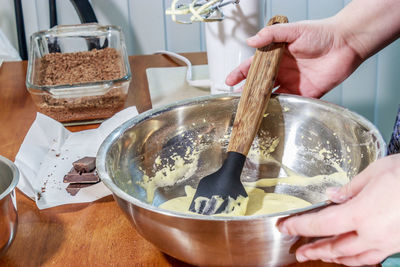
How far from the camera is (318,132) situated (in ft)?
2.54

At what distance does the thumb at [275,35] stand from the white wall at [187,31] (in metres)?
1.05

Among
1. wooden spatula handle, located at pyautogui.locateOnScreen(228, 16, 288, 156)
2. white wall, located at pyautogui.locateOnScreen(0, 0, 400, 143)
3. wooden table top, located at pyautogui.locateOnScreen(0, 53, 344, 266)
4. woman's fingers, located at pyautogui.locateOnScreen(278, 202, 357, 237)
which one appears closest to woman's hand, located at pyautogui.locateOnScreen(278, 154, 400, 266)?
woman's fingers, located at pyautogui.locateOnScreen(278, 202, 357, 237)

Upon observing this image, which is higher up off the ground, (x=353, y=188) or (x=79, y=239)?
(x=353, y=188)

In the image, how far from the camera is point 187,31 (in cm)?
187

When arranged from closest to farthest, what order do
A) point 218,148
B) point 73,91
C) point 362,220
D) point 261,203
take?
point 362,220 → point 261,203 → point 218,148 → point 73,91

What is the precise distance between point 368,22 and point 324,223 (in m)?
0.54

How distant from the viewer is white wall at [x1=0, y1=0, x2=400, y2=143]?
1779 mm

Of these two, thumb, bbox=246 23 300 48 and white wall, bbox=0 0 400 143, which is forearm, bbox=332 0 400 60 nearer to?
thumb, bbox=246 23 300 48

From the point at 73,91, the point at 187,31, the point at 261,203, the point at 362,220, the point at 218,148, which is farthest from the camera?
the point at 187,31

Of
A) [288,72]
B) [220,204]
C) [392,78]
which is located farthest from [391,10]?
[392,78]

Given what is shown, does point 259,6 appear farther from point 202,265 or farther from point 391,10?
point 202,265

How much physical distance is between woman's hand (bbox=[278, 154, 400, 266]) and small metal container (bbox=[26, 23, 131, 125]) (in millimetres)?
589

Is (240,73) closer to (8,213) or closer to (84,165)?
(84,165)

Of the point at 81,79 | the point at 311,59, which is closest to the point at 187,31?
the point at 81,79
